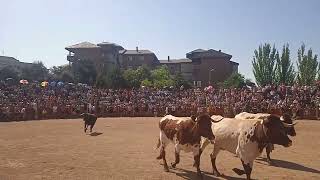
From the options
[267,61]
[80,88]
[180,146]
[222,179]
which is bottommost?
[222,179]

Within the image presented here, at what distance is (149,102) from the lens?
43812mm

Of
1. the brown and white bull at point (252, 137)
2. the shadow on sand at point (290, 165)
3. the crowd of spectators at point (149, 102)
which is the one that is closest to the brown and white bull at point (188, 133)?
Result: the brown and white bull at point (252, 137)

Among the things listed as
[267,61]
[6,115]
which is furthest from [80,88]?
[267,61]

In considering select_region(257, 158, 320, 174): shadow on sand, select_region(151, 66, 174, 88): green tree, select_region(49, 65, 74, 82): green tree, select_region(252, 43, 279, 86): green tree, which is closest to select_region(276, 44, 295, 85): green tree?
select_region(252, 43, 279, 86): green tree

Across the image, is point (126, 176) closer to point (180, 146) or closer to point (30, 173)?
point (180, 146)

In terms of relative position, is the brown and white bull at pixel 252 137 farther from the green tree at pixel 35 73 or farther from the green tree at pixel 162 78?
the green tree at pixel 35 73

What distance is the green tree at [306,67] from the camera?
61.7 metres

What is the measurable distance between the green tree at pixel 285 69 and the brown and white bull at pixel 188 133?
56.3 meters

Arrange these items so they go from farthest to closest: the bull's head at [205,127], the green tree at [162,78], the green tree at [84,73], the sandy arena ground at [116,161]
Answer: the green tree at [162,78], the green tree at [84,73], the sandy arena ground at [116,161], the bull's head at [205,127]

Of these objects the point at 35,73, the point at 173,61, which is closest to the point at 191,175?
the point at 35,73

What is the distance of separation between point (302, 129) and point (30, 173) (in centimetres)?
1887

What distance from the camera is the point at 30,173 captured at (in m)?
12.2

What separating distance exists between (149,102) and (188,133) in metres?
32.2

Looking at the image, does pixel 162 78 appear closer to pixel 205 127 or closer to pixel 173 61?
pixel 173 61
